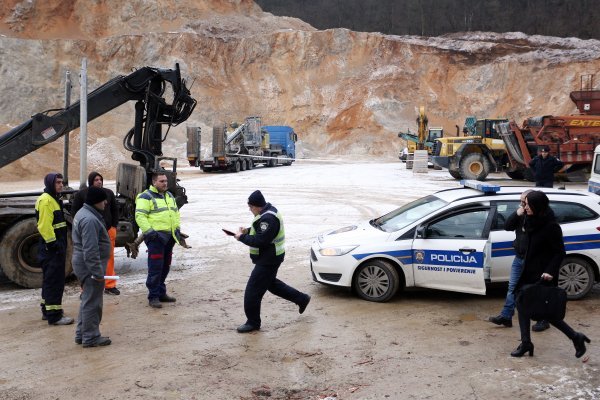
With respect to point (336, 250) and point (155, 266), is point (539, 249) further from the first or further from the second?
point (155, 266)

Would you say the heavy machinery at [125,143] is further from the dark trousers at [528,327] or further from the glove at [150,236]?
the dark trousers at [528,327]

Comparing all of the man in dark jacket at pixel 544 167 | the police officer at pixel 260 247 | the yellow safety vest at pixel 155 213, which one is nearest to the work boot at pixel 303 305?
the police officer at pixel 260 247

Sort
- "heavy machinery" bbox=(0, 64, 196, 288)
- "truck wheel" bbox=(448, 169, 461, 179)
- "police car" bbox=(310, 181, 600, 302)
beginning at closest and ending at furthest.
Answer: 1. "police car" bbox=(310, 181, 600, 302)
2. "heavy machinery" bbox=(0, 64, 196, 288)
3. "truck wheel" bbox=(448, 169, 461, 179)

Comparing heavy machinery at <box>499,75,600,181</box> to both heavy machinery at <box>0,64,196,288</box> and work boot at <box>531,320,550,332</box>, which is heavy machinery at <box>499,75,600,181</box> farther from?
work boot at <box>531,320,550,332</box>

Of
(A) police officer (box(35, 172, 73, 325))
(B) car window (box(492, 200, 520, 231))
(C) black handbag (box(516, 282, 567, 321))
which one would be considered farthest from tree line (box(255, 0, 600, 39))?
(C) black handbag (box(516, 282, 567, 321))

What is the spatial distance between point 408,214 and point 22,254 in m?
5.45

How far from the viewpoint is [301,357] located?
5.50 meters

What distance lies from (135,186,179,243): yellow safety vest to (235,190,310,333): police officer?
157 cm

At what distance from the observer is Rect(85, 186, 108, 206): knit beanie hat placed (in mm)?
5703

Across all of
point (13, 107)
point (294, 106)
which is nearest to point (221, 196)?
point (13, 107)

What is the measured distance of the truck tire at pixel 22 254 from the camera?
791 centimetres

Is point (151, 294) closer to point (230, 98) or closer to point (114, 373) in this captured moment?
point (114, 373)

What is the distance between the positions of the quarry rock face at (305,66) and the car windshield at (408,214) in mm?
40674

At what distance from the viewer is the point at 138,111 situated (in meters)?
10.0
